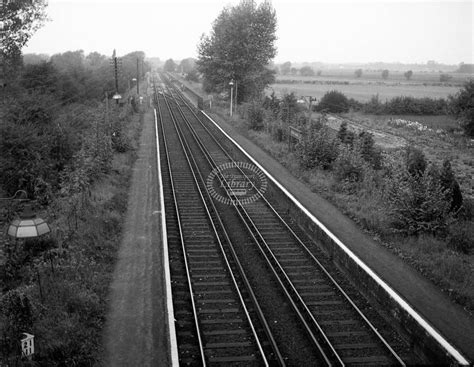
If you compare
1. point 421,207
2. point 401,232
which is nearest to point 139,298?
point 401,232

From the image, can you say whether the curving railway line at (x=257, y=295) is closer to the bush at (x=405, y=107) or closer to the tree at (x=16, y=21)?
the tree at (x=16, y=21)

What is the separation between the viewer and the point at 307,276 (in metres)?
12.6

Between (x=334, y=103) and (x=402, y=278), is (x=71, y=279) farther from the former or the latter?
(x=334, y=103)

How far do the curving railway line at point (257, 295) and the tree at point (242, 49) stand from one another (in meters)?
30.7

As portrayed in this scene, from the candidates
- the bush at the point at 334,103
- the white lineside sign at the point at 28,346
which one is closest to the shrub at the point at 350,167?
the white lineside sign at the point at 28,346

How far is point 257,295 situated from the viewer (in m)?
11.5

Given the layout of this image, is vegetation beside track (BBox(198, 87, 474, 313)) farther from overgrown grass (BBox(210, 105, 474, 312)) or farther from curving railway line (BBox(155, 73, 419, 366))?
curving railway line (BBox(155, 73, 419, 366))

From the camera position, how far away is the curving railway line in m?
9.29

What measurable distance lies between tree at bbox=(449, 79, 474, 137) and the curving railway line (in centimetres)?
3388

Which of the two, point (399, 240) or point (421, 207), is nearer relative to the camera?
point (399, 240)

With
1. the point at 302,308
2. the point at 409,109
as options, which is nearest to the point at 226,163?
the point at 302,308

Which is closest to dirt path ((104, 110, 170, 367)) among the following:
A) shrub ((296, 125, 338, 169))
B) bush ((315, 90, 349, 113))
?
shrub ((296, 125, 338, 169))

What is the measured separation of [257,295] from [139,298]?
307 centimetres

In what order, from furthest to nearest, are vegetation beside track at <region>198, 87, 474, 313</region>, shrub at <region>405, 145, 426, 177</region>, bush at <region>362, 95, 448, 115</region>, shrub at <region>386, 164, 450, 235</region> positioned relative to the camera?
bush at <region>362, 95, 448, 115</region>
shrub at <region>405, 145, 426, 177</region>
shrub at <region>386, 164, 450, 235</region>
vegetation beside track at <region>198, 87, 474, 313</region>
